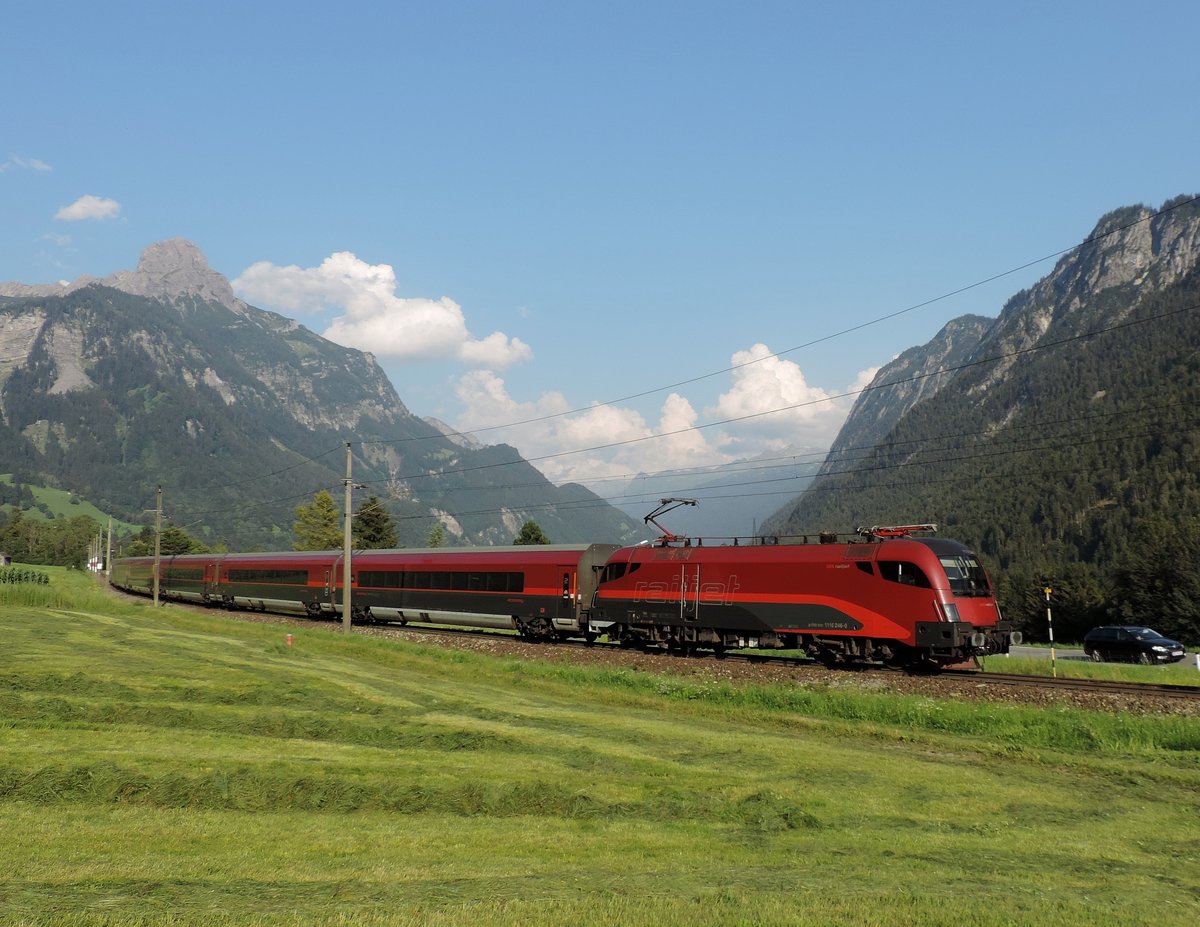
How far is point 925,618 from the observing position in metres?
27.1

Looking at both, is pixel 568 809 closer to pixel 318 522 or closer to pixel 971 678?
pixel 971 678

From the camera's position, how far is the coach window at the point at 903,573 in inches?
1072

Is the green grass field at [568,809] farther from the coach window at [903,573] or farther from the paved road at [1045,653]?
the paved road at [1045,653]

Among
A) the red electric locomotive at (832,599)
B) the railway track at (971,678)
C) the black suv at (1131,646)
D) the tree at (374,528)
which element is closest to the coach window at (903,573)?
the red electric locomotive at (832,599)

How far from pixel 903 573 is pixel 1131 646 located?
24821 mm

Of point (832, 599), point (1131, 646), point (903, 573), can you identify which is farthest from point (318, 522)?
point (903, 573)

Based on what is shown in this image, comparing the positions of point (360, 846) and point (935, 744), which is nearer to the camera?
point (360, 846)

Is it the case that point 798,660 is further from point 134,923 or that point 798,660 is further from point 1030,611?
point 1030,611

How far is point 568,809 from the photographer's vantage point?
39.9ft

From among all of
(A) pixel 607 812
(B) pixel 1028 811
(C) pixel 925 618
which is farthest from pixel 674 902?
(C) pixel 925 618

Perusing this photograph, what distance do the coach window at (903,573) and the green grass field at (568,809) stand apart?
5.83 metres

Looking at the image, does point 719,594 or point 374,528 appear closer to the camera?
point 719,594

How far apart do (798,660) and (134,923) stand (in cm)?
2644

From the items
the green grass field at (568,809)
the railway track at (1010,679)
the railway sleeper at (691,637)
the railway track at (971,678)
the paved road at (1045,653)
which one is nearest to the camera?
the green grass field at (568,809)
